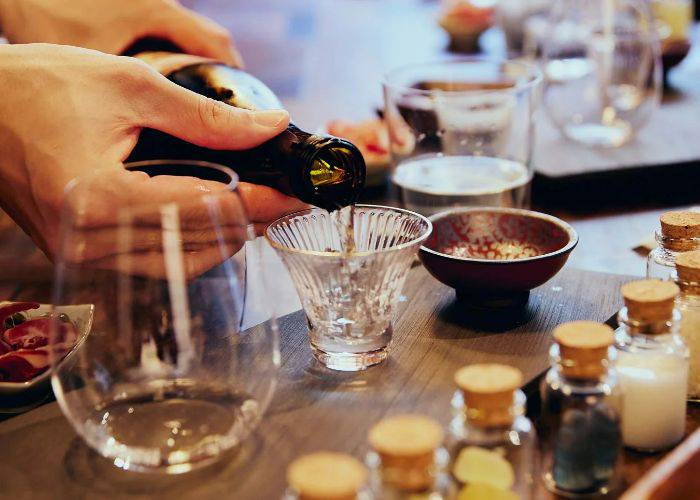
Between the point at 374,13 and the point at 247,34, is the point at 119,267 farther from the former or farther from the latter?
the point at 374,13

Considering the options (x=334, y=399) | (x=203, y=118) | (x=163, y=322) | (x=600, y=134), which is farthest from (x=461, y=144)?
(x=163, y=322)

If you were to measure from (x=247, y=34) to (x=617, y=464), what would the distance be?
7.93ft

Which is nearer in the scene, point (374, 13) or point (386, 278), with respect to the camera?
point (386, 278)

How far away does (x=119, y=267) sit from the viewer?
0.77 m

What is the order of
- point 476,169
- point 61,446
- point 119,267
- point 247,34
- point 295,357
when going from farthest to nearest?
point 247,34 < point 476,169 < point 295,357 < point 61,446 < point 119,267

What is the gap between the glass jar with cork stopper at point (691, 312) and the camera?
94 cm

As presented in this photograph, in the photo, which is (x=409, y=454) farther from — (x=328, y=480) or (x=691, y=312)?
(x=691, y=312)

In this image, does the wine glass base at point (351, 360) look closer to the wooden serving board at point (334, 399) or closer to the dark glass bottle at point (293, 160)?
the wooden serving board at point (334, 399)

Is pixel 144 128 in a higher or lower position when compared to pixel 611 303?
higher

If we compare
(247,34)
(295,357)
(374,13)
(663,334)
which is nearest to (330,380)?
(295,357)

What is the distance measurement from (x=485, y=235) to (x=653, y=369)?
1.15 ft

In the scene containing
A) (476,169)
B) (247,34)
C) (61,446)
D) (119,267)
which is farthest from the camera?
(247,34)

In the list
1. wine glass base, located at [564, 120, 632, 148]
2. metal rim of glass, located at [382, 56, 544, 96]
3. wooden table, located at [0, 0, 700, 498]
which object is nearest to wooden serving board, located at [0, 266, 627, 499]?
wooden table, located at [0, 0, 700, 498]

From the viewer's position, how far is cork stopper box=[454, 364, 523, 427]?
0.73 m
